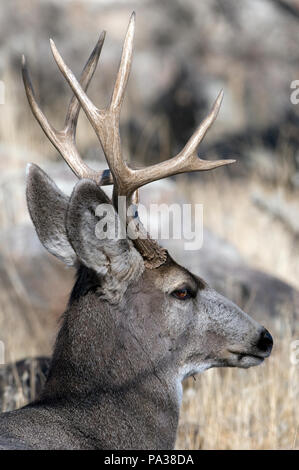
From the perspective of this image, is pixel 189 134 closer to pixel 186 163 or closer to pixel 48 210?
pixel 186 163

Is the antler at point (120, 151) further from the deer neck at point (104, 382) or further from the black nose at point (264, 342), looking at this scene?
the black nose at point (264, 342)

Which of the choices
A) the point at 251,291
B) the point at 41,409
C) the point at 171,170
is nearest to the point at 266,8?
the point at 251,291

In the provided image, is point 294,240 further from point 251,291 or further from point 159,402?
point 159,402

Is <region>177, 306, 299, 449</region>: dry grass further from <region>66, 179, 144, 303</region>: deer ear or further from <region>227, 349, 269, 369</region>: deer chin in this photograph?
<region>66, 179, 144, 303</region>: deer ear

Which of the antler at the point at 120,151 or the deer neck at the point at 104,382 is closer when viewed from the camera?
the deer neck at the point at 104,382

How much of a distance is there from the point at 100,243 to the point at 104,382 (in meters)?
0.65

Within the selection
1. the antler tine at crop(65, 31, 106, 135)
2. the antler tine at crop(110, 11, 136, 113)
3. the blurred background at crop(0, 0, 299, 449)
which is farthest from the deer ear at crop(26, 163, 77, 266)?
the blurred background at crop(0, 0, 299, 449)

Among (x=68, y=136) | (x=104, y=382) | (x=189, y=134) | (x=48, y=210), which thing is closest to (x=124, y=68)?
(x=68, y=136)

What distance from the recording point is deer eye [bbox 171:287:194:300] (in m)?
3.61

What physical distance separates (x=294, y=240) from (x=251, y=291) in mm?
2603

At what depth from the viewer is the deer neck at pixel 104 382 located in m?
3.38

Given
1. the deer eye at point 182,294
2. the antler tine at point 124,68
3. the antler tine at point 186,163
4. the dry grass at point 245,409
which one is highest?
the antler tine at point 124,68

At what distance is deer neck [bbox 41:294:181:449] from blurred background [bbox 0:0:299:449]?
1918mm

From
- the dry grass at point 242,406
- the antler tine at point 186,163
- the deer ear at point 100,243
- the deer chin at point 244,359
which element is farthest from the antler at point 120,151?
the dry grass at point 242,406
